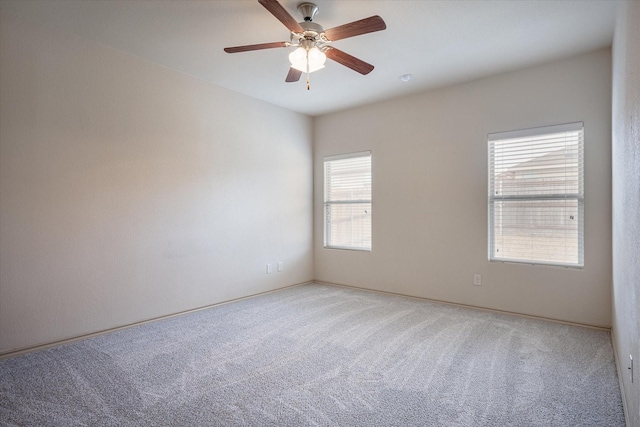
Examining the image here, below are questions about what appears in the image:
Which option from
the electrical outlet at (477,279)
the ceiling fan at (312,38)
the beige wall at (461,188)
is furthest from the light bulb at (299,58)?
the electrical outlet at (477,279)

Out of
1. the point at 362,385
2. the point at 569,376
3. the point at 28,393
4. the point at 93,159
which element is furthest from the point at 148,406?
the point at 569,376

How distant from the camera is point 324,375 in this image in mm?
2418

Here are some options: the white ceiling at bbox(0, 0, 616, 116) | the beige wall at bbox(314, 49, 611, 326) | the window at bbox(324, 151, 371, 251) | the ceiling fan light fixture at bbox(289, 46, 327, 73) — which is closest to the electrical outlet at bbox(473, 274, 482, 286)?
the beige wall at bbox(314, 49, 611, 326)

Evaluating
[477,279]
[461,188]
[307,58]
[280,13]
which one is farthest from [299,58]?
[477,279]

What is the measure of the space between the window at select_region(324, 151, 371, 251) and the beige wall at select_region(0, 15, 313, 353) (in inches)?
40.1

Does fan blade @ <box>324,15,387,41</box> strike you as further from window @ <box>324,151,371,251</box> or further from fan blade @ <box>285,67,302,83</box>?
window @ <box>324,151,371,251</box>

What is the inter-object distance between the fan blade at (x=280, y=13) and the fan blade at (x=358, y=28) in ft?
0.69

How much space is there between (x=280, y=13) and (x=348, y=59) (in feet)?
2.48

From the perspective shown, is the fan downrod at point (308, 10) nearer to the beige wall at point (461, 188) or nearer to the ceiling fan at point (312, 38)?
the ceiling fan at point (312, 38)

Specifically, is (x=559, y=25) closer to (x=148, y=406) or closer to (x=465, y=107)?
(x=465, y=107)

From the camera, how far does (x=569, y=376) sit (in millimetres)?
2375

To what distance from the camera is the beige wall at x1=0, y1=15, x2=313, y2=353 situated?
279 centimetres

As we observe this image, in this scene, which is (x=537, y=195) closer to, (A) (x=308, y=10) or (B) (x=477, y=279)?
(B) (x=477, y=279)

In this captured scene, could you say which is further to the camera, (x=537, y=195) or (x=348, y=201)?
(x=348, y=201)
